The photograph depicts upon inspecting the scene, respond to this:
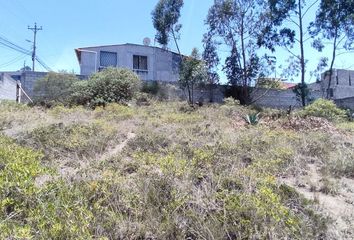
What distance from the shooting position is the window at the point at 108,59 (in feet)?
69.7

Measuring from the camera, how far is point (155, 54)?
22078 mm

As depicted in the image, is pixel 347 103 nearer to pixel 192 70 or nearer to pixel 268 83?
pixel 268 83

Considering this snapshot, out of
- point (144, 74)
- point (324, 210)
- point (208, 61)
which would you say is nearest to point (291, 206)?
point (324, 210)

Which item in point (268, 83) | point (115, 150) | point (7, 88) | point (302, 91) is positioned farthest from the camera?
point (268, 83)

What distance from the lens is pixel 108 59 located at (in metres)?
21.4

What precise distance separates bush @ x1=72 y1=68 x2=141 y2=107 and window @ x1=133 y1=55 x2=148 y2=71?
830 cm

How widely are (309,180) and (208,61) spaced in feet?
44.6

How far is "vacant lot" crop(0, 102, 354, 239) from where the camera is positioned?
318cm

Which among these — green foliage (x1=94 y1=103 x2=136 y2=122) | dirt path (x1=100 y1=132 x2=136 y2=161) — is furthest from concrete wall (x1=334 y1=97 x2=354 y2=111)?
dirt path (x1=100 y1=132 x2=136 y2=161)

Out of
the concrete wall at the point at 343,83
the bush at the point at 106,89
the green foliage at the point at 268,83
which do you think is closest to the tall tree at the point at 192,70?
the bush at the point at 106,89

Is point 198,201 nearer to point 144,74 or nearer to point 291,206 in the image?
point 291,206

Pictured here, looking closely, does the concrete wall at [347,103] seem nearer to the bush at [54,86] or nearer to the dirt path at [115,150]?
the bush at [54,86]

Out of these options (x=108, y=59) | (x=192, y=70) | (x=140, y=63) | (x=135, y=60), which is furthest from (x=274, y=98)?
(x=108, y=59)

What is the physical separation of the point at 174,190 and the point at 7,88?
14.9 meters
